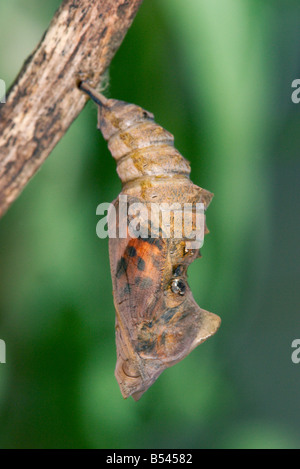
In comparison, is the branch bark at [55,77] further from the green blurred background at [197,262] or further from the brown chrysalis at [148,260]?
the green blurred background at [197,262]

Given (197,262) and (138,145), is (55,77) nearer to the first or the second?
(138,145)

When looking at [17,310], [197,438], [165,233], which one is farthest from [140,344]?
[197,438]

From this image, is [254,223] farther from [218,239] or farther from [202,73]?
[202,73]

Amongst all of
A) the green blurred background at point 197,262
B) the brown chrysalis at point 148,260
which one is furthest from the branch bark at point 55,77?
the green blurred background at point 197,262

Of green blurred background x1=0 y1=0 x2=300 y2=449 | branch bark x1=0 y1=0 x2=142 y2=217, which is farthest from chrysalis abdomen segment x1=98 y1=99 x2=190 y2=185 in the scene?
green blurred background x1=0 y1=0 x2=300 y2=449

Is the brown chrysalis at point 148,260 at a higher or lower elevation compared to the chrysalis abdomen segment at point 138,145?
lower

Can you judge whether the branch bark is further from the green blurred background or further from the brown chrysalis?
the green blurred background
